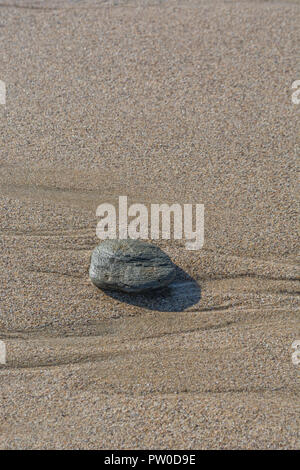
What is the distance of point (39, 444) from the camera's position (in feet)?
9.72

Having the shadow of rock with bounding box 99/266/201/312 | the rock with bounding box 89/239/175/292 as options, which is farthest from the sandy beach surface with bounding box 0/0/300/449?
the rock with bounding box 89/239/175/292

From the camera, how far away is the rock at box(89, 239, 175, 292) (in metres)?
3.56

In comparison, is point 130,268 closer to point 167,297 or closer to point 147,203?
point 167,297

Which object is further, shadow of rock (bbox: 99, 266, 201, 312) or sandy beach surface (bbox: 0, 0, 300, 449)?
shadow of rock (bbox: 99, 266, 201, 312)

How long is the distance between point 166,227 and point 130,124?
105 centimetres

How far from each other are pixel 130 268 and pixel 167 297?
28 centimetres

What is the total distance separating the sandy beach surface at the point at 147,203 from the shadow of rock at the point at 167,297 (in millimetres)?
12

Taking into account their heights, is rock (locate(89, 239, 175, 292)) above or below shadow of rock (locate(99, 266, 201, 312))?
above

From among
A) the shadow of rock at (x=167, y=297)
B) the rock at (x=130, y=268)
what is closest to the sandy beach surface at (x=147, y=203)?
the shadow of rock at (x=167, y=297)

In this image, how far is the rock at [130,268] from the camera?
11.7 feet

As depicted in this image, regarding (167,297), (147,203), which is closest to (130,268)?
(167,297)

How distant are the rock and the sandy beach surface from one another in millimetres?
112

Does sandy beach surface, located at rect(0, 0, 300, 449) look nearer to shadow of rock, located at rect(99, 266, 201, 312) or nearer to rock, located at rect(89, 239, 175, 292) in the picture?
shadow of rock, located at rect(99, 266, 201, 312)

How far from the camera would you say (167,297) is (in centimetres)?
365
